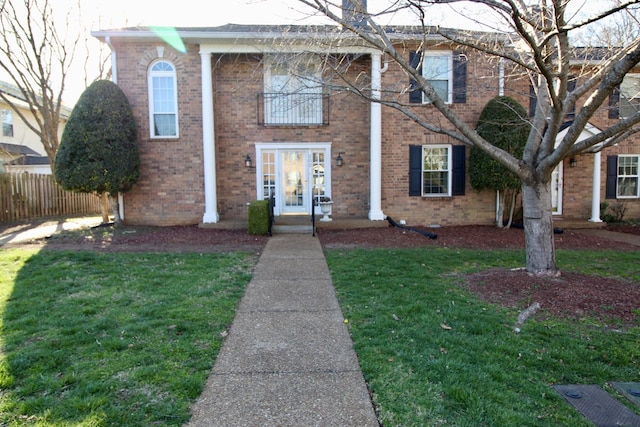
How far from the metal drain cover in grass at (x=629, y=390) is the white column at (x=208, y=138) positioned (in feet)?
32.7

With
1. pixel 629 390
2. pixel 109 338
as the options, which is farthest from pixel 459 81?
pixel 109 338

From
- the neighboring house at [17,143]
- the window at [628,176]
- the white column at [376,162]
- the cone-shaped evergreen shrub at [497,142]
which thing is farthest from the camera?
the neighboring house at [17,143]

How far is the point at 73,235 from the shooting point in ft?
32.9

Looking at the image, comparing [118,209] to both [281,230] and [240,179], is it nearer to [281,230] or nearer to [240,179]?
[240,179]

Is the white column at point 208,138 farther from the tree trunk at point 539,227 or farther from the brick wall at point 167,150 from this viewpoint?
the tree trunk at point 539,227

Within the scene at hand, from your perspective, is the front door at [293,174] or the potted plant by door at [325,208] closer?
the potted plant by door at [325,208]

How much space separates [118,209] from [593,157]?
14.8 meters

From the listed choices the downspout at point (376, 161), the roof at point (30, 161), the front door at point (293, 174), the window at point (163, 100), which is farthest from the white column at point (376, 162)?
the roof at point (30, 161)

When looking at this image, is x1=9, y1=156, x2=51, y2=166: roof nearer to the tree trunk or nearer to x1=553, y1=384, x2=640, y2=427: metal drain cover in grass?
the tree trunk

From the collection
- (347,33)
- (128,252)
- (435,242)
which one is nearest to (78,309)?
(128,252)

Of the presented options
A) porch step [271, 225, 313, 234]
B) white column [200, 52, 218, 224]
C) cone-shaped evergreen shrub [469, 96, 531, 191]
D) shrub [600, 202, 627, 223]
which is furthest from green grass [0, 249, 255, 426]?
shrub [600, 202, 627, 223]

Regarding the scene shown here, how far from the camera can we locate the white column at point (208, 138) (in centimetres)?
1117

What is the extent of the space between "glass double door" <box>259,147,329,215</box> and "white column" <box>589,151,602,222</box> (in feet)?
27.0

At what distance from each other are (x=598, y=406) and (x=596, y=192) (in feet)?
38.9
